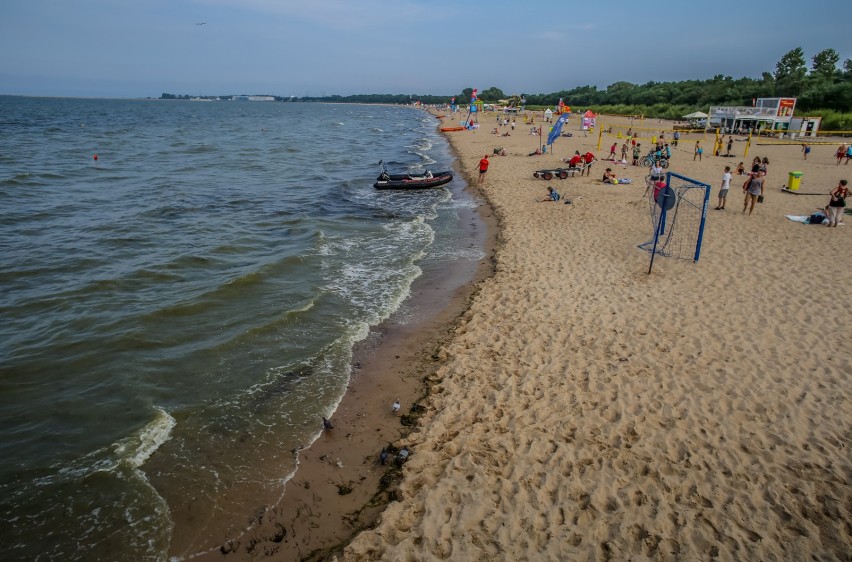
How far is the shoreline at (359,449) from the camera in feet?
17.8

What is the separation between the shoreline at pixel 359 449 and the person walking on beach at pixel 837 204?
40.6ft

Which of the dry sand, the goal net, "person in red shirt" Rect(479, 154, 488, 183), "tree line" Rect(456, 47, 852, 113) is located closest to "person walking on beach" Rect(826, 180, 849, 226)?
the dry sand

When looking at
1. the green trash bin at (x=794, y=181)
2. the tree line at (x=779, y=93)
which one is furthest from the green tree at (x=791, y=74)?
the green trash bin at (x=794, y=181)

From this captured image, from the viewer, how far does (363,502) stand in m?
5.84

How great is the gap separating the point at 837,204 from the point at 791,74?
68.7 m

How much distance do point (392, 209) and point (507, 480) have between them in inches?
683

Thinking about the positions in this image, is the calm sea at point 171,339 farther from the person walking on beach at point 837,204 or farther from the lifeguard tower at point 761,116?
the lifeguard tower at point 761,116

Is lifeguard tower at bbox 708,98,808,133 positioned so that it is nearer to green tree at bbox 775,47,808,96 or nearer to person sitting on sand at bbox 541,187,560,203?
green tree at bbox 775,47,808,96

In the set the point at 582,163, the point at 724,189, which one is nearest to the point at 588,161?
the point at 582,163

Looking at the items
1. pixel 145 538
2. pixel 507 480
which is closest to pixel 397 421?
pixel 507 480

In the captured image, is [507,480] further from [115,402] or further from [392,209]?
[392,209]

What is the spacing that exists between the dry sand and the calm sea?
7.82 ft

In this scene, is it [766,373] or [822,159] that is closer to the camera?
[766,373]

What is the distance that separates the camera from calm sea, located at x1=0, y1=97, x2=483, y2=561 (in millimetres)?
6125
